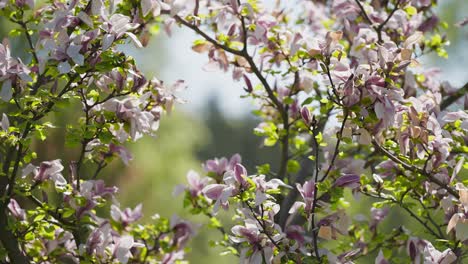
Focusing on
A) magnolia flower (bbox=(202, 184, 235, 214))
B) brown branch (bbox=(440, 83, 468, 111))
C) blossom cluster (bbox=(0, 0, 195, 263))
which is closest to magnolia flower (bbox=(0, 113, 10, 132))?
blossom cluster (bbox=(0, 0, 195, 263))

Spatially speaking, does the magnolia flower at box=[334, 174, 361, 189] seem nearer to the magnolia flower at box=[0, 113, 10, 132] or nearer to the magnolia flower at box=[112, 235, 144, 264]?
the magnolia flower at box=[112, 235, 144, 264]

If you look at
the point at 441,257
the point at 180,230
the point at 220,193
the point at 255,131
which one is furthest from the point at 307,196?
the point at 180,230

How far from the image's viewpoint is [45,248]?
328 cm

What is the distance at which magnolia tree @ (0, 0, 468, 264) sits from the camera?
8.24 feet

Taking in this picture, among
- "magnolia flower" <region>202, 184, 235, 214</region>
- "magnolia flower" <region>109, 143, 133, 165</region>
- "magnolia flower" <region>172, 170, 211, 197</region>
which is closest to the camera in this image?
"magnolia flower" <region>202, 184, 235, 214</region>

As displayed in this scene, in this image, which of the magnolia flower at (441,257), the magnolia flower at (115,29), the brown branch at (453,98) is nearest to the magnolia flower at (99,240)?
the magnolia flower at (115,29)

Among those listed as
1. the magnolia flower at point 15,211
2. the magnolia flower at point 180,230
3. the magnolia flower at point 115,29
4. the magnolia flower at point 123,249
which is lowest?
the magnolia flower at point 123,249

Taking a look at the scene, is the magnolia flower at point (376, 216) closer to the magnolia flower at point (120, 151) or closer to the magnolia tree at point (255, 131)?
the magnolia tree at point (255, 131)

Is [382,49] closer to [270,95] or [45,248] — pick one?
[270,95]

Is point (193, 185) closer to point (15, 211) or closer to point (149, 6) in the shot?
point (15, 211)

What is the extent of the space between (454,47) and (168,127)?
9720 mm

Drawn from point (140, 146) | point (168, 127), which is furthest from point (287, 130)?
point (168, 127)

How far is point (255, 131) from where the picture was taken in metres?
3.27

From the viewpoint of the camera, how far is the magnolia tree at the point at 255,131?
8.24ft
